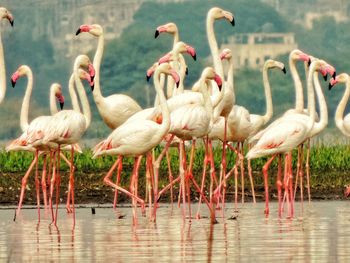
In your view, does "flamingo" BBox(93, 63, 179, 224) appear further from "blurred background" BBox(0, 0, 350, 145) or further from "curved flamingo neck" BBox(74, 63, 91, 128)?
"blurred background" BBox(0, 0, 350, 145)

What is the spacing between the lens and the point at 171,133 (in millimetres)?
15555

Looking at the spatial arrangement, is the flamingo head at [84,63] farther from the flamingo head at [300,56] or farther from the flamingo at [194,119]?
the flamingo head at [300,56]

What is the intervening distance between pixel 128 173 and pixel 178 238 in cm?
789

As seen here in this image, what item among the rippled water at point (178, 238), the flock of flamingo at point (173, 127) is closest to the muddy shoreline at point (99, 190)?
the flock of flamingo at point (173, 127)

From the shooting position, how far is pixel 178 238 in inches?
522

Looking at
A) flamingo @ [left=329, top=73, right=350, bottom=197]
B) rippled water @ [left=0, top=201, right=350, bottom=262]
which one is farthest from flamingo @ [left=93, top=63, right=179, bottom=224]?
flamingo @ [left=329, top=73, right=350, bottom=197]

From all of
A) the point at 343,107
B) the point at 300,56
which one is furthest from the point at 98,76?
the point at 343,107

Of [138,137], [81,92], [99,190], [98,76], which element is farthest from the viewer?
[99,190]

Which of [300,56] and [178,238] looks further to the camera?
[300,56]

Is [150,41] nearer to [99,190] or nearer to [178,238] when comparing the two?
[99,190]

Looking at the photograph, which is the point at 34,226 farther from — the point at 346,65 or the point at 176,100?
the point at 346,65

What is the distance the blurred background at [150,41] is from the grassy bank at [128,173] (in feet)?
76.2

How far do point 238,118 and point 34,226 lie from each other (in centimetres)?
410

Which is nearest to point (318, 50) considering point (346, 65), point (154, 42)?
point (346, 65)
